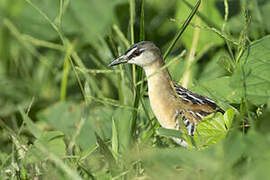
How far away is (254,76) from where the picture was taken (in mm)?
2596

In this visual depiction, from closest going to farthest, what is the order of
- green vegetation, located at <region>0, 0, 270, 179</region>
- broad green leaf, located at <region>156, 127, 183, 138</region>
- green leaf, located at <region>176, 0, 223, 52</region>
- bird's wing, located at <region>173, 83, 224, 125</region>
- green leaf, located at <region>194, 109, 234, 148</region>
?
1. green vegetation, located at <region>0, 0, 270, 179</region>
2. broad green leaf, located at <region>156, 127, 183, 138</region>
3. green leaf, located at <region>194, 109, 234, 148</region>
4. bird's wing, located at <region>173, 83, 224, 125</region>
5. green leaf, located at <region>176, 0, 223, 52</region>

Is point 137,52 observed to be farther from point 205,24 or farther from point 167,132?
point 205,24

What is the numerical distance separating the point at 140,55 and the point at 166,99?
305 mm

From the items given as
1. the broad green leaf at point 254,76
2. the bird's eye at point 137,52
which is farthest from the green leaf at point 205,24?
the broad green leaf at point 254,76

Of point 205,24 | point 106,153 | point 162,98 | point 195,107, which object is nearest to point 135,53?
point 162,98

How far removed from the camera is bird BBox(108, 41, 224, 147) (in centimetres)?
300

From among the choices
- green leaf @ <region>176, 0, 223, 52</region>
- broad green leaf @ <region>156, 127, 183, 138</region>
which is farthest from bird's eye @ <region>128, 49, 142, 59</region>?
green leaf @ <region>176, 0, 223, 52</region>

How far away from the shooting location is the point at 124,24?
4.70m

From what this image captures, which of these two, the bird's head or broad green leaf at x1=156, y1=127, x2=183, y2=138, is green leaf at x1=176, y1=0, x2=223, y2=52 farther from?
broad green leaf at x1=156, y1=127, x2=183, y2=138

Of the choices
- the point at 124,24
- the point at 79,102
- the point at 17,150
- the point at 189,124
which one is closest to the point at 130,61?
the point at 189,124

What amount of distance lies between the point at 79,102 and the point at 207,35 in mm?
1195

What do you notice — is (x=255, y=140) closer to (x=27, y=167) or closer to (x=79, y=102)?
(x=27, y=167)

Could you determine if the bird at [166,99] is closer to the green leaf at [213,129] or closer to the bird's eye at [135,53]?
the bird's eye at [135,53]

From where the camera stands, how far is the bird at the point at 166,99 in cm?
300
